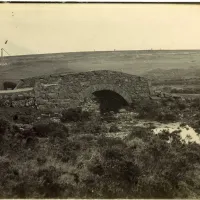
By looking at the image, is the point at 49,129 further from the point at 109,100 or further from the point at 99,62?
the point at 99,62

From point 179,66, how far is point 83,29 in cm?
86

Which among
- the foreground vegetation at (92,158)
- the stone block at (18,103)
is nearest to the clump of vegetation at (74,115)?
the foreground vegetation at (92,158)

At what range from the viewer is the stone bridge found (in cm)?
296

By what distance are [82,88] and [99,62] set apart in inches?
10.2

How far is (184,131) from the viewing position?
2961 millimetres

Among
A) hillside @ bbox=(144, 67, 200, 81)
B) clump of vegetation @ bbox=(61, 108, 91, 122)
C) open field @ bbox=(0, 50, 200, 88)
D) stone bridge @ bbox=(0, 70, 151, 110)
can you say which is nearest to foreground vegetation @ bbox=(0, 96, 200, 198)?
clump of vegetation @ bbox=(61, 108, 91, 122)

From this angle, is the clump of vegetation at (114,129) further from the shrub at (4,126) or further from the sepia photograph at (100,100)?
the shrub at (4,126)

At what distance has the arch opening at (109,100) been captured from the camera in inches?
118

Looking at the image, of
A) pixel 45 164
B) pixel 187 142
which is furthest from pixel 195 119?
pixel 45 164

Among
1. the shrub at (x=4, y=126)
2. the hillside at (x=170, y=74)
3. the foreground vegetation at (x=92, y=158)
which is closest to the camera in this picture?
the foreground vegetation at (x=92, y=158)

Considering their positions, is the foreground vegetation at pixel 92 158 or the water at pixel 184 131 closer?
the foreground vegetation at pixel 92 158

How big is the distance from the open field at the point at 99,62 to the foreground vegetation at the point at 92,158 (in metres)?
Result: 0.33

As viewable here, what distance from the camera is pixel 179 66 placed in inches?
120

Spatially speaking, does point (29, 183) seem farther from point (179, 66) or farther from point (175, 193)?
point (179, 66)
